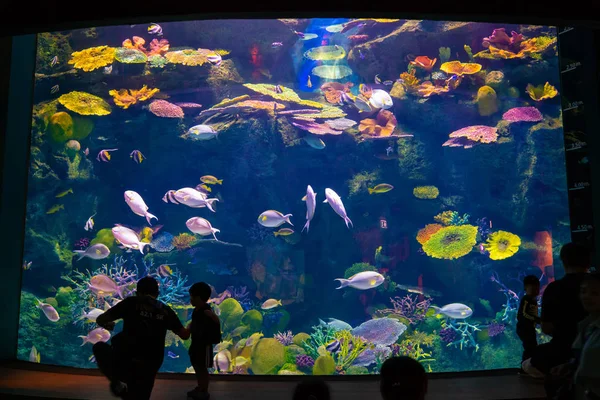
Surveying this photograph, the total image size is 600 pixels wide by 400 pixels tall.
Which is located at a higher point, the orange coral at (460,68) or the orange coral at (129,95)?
the orange coral at (460,68)

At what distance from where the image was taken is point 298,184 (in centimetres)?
1186

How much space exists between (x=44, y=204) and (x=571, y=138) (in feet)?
30.8

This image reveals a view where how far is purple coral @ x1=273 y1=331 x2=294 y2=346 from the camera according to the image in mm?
9407

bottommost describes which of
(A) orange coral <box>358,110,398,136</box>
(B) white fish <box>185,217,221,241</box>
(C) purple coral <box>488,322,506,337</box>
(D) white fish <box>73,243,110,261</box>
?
(C) purple coral <box>488,322,506,337</box>

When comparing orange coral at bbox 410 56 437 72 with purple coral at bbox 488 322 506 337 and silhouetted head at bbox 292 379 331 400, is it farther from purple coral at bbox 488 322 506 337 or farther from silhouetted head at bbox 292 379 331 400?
silhouetted head at bbox 292 379 331 400

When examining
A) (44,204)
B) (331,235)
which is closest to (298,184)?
(331,235)

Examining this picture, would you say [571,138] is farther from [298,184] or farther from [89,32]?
[89,32]

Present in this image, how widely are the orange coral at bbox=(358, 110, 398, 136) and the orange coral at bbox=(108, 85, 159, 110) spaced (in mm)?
4692

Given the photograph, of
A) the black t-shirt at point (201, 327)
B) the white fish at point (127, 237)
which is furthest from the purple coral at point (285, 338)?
the black t-shirt at point (201, 327)

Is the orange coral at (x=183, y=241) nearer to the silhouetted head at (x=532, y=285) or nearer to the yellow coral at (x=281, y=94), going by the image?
the yellow coral at (x=281, y=94)

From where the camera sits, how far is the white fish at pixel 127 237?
9.20 metres

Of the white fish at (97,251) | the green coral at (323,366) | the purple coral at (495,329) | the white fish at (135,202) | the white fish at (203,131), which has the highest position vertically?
the white fish at (203,131)

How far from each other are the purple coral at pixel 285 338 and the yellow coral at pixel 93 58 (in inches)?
262

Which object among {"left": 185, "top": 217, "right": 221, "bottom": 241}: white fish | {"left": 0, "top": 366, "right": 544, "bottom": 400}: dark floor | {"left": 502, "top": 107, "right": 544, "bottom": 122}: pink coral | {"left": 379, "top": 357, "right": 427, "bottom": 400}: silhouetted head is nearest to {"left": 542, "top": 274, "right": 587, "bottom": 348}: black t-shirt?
{"left": 0, "top": 366, "right": 544, "bottom": 400}: dark floor
